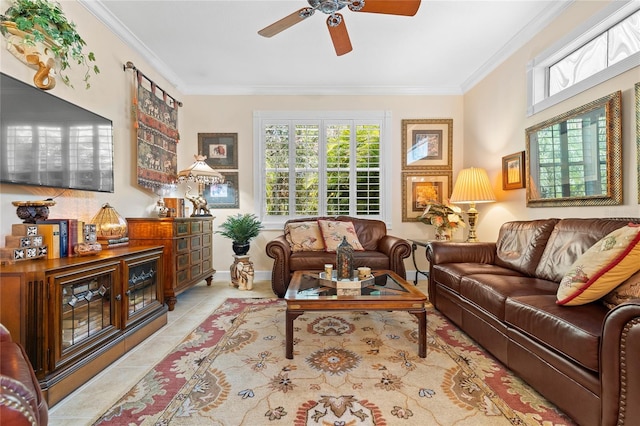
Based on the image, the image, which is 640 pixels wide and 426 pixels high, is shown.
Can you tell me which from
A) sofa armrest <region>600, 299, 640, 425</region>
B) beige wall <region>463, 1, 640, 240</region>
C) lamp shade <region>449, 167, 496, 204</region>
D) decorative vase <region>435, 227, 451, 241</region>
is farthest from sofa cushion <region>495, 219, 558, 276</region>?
sofa armrest <region>600, 299, 640, 425</region>

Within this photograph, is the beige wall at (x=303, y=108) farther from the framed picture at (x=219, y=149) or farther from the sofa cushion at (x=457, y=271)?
the sofa cushion at (x=457, y=271)

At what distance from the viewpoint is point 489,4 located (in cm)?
282

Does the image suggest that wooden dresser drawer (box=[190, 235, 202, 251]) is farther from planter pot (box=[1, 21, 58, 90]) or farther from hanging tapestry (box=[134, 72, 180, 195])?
planter pot (box=[1, 21, 58, 90])

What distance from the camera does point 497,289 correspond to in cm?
207

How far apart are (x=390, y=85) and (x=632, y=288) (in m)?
3.87

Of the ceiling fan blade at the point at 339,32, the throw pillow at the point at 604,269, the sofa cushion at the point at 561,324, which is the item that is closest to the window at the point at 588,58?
the throw pillow at the point at 604,269

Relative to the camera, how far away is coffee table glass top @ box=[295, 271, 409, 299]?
7.39ft

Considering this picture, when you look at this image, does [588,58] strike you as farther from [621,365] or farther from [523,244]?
[621,365]

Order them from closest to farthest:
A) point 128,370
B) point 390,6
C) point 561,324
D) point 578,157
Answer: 1. point 561,324
2. point 128,370
3. point 390,6
4. point 578,157

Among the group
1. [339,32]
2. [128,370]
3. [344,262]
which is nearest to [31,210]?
[128,370]

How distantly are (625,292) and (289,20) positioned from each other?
8.63 ft

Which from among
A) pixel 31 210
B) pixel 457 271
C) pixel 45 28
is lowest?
pixel 457 271

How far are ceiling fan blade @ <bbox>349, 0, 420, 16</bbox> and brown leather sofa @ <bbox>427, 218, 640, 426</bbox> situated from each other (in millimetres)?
1891

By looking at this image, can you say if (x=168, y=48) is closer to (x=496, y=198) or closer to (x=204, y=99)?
(x=204, y=99)
